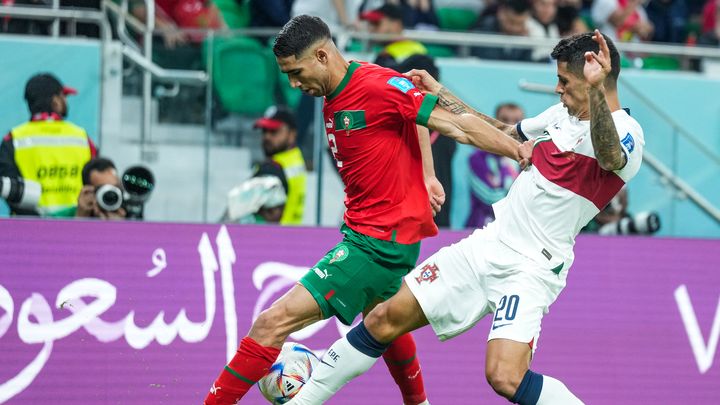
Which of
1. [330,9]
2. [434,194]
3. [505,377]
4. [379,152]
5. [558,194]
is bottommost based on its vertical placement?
[505,377]

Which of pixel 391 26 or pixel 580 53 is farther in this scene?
pixel 391 26

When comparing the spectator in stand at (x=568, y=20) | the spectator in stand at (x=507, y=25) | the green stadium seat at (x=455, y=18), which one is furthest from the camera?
the green stadium seat at (x=455, y=18)

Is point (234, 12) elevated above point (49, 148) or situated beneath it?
elevated above

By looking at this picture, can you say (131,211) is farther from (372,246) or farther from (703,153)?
(703,153)

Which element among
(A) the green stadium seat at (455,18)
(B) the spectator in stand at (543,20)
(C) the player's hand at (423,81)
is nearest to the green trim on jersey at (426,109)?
(C) the player's hand at (423,81)

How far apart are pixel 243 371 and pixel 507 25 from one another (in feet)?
22.1

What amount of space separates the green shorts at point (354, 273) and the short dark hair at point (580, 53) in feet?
4.01

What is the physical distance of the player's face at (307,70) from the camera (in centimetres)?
602

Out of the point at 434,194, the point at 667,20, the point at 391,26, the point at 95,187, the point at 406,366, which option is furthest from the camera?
the point at 667,20

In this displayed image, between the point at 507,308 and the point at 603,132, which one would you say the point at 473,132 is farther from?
the point at 507,308

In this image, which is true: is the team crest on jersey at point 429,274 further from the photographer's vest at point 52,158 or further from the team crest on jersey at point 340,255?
the photographer's vest at point 52,158

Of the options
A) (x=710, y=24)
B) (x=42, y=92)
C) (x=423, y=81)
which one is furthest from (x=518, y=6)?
(x=423, y=81)

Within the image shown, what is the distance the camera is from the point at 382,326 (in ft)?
20.3

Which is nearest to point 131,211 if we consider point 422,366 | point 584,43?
point 422,366
